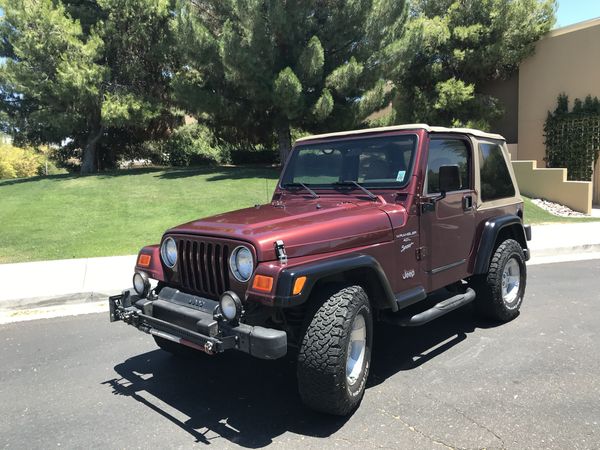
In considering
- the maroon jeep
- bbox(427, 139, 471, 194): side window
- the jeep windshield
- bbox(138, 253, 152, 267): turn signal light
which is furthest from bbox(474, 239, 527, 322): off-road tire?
bbox(138, 253, 152, 267): turn signal light

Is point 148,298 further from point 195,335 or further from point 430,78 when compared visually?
point 430,78

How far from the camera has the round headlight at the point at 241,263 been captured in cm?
324

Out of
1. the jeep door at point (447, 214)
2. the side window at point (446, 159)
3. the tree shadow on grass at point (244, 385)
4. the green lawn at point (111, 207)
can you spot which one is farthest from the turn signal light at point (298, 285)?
the green lawn at point (111, 207)

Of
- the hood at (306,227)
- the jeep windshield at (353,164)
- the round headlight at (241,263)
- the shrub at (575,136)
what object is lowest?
the round headlight at (241,263)

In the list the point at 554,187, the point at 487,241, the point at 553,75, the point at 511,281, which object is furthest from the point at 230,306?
the point at 553,75

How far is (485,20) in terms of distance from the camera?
1834 centimetres

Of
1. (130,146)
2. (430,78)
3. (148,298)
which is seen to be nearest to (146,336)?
(148,298)

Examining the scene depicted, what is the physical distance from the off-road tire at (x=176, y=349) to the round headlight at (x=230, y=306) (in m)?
1.38

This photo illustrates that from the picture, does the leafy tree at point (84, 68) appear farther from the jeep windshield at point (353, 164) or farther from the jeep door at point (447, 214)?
the jeep door at point (447, 214)

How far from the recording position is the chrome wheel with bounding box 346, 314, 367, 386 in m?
3.45

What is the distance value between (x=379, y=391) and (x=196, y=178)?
14997 mm

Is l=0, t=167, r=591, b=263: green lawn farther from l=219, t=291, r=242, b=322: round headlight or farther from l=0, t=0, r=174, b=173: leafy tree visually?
l=219, t=291, r=242, b=322: round headlight

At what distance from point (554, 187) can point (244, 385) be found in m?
14.3

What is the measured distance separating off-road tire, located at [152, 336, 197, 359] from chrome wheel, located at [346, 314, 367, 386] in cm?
162
